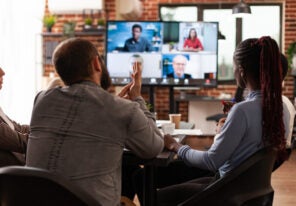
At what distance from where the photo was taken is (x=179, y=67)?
14.8 ft

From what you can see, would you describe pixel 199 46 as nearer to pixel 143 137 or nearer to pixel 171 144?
pixel 171 144

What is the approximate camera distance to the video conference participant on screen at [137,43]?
4.50m

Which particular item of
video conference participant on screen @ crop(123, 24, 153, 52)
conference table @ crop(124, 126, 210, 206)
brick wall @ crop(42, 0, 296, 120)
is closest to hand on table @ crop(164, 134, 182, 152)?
conference table @ crop(124, 126, 210, 206)

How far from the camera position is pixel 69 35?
24.8ft

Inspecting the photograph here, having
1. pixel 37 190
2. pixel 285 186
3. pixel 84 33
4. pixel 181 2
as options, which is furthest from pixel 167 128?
pixel 181 2

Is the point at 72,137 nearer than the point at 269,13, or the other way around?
the point at 72,137

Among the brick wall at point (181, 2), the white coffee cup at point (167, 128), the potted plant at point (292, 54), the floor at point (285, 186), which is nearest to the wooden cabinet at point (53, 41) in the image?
the brick wall at point (181, 2)

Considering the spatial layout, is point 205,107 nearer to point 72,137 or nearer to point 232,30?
point 232,30

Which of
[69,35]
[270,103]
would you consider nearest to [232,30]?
[69,35]

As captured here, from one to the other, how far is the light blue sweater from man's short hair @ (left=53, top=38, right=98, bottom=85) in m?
0.52

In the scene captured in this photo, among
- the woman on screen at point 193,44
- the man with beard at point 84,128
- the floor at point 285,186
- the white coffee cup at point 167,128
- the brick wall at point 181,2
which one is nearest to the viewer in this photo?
the man with beard at point 84,128

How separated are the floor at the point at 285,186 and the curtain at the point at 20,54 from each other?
2.44 m

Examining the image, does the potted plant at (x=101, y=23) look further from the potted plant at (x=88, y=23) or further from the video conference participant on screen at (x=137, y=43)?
the video conference participant on screen at (x=137, y=43)

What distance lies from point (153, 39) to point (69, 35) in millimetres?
3202
